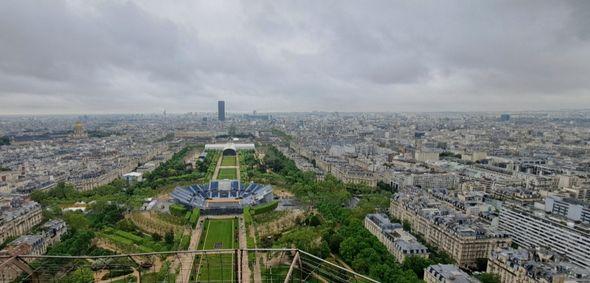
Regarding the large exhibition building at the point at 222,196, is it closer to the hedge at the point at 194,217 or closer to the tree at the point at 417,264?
the hedge at the point at 194,217

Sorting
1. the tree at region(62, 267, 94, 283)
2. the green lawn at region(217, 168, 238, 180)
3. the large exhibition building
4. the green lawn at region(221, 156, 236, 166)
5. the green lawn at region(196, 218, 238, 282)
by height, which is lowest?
the green lawn at region(221, 156, 236, 166)

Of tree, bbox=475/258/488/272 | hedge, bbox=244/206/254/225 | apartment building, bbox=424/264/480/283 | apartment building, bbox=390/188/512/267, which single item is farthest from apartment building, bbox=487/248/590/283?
hedge, bbox=244/206/254/225

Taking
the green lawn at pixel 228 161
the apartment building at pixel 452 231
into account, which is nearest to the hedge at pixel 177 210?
the apartment building at pixel 452 231

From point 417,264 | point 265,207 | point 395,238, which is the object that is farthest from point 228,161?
point 417,264

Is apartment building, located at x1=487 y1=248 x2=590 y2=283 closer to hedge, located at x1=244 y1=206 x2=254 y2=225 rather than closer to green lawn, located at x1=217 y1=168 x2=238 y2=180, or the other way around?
hedge, located at x1=244 y1=206 x2=254 y2=225

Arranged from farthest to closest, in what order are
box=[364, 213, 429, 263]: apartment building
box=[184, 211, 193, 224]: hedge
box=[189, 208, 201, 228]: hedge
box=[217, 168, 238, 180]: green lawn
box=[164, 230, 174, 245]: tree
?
box=[217, 168, 238, 180]: green lawn < box=[184, 211, 193, 224]: hedge < box=[189, 208, 201, 228]: hedge < box=[164, 230, 174, 245]: tree < box=[364, 213, 429, 263]: apartment building

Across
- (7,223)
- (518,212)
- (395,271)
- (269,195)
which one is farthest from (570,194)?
(7,223)
